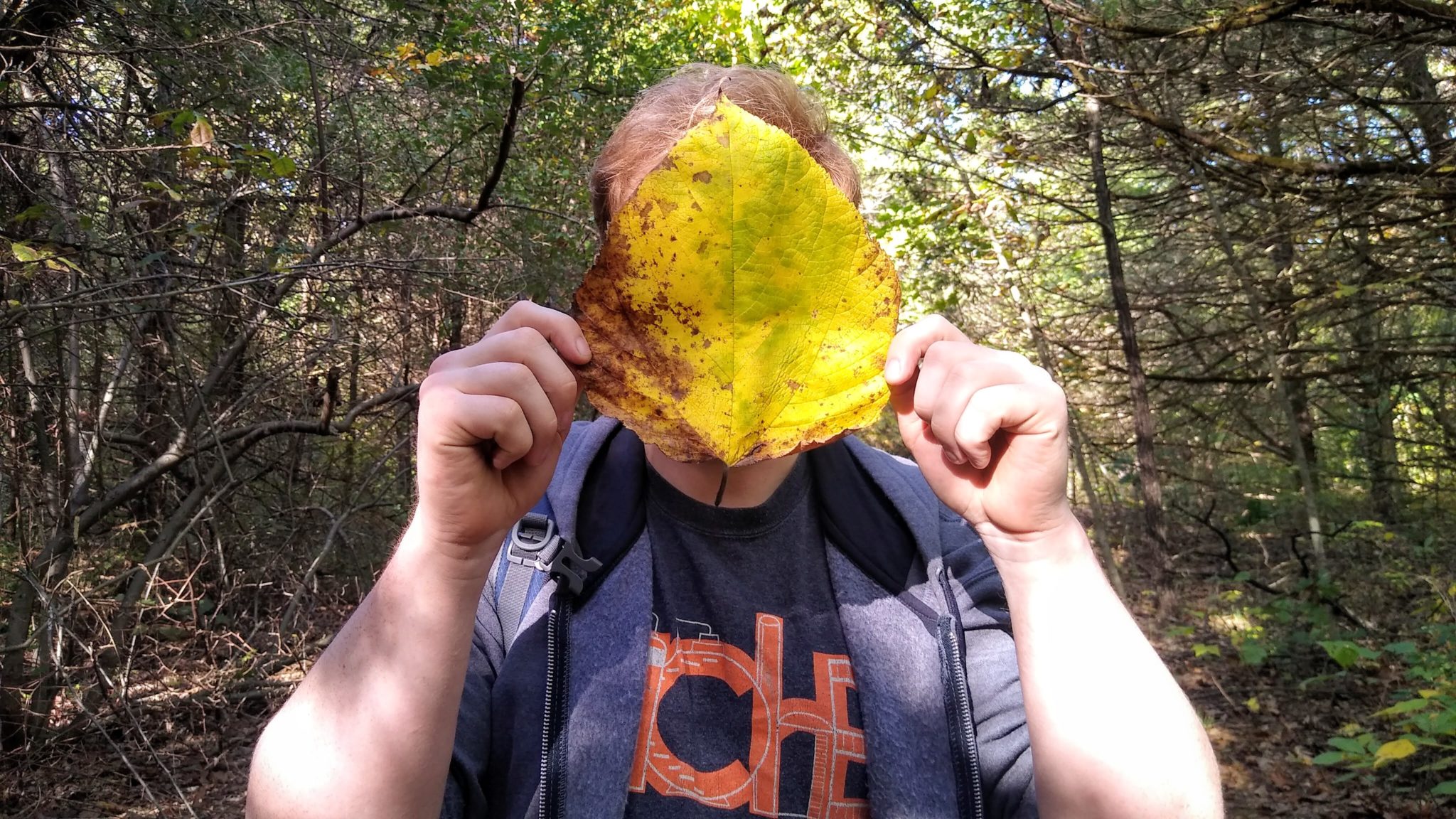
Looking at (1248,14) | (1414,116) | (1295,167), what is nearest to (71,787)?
(1248,14)

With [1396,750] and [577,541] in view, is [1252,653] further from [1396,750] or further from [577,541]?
[577,541]

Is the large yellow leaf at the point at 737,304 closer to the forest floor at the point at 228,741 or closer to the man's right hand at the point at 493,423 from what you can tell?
the man's right hand at the point at 493,423

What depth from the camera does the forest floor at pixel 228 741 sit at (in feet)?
11.1

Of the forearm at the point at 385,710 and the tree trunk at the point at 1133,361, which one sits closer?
the forearm at the point at 385,710

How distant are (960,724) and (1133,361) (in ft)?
18.6

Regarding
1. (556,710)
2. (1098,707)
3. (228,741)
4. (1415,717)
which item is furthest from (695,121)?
(1415,717)

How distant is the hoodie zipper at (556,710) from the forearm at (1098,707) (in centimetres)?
64

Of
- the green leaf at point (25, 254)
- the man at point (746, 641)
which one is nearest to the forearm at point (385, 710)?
the man at point (746, 641)

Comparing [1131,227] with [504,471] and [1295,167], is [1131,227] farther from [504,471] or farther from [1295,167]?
[504,471]

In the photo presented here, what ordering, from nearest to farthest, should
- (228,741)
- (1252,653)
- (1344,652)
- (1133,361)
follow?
(228,741) → (1344,652) → (1252,653) → (1133,361)

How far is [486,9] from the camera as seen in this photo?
16.4 ft

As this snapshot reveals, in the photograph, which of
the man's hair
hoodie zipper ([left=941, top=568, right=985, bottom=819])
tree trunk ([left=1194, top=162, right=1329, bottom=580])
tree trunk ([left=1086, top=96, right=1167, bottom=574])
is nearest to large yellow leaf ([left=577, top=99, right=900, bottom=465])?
the man's hair

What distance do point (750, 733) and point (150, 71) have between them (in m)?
4.00

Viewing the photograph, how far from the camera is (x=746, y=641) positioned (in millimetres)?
1233
